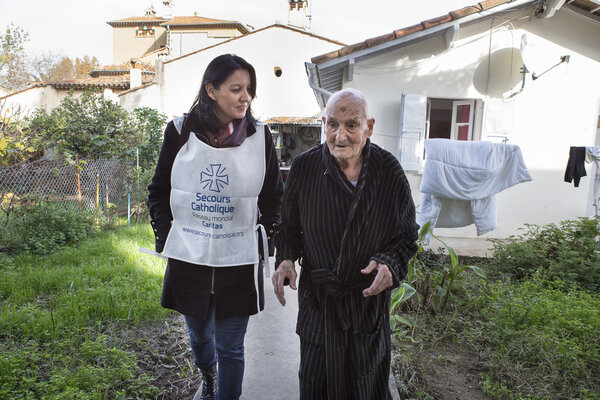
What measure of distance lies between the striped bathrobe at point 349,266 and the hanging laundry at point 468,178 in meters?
4.17

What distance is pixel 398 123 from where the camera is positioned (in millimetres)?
7535

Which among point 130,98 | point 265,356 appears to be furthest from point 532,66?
point 130,98

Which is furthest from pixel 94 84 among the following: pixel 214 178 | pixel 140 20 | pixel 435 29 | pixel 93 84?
pixel 214 178

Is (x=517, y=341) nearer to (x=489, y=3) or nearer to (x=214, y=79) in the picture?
(x=214, y=79)

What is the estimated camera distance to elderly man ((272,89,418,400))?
190 cm

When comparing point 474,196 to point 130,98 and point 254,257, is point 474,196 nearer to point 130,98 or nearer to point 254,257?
point 254,257

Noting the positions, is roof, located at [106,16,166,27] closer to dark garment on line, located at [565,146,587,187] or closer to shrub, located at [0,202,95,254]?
shrub, located at [0,202,95,254]

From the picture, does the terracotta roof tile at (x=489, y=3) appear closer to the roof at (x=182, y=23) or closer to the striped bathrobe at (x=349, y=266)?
the striped bathrobe at (x=349, y=266)

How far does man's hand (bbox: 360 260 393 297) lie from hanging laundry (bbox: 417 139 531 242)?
14.3ft

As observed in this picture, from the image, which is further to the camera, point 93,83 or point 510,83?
point 93,83

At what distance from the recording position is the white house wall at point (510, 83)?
7430 millimetres

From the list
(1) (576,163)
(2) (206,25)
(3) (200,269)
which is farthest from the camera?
(2) (206,25)

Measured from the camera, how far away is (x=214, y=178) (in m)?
2.14

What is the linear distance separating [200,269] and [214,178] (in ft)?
1.62
